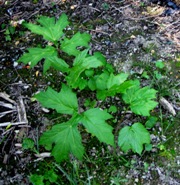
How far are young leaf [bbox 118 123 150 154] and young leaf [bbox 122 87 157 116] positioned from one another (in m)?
0.14

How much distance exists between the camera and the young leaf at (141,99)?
2.17m

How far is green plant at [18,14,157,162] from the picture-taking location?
6.30ft

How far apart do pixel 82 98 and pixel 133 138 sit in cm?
72

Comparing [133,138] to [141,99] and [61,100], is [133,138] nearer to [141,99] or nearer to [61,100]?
[141,99]

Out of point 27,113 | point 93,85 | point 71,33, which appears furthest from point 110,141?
point 71,33

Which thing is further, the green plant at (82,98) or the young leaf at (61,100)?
the young leaf at (61,100)

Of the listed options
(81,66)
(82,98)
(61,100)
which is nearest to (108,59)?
(82,98)

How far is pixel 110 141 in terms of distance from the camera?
1899mm

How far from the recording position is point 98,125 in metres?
1.93

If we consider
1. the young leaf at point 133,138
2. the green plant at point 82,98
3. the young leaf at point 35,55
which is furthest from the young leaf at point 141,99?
the young leaf at point 35,55

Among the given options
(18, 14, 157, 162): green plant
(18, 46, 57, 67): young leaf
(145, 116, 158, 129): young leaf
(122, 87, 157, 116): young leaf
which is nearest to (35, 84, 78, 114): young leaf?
(18, 14, 157, 162): green plant

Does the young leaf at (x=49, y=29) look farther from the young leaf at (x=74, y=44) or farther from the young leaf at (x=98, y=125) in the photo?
the young leaf at (x=98, y=125)

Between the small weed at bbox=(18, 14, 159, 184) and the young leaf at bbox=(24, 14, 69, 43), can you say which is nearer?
the small weed at bbox=(18, 14, 159, 184)

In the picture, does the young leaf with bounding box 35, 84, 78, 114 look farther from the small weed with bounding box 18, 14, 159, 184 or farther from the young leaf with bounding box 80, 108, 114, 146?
the young leaf with bounding box 80, 108, 114, 146
